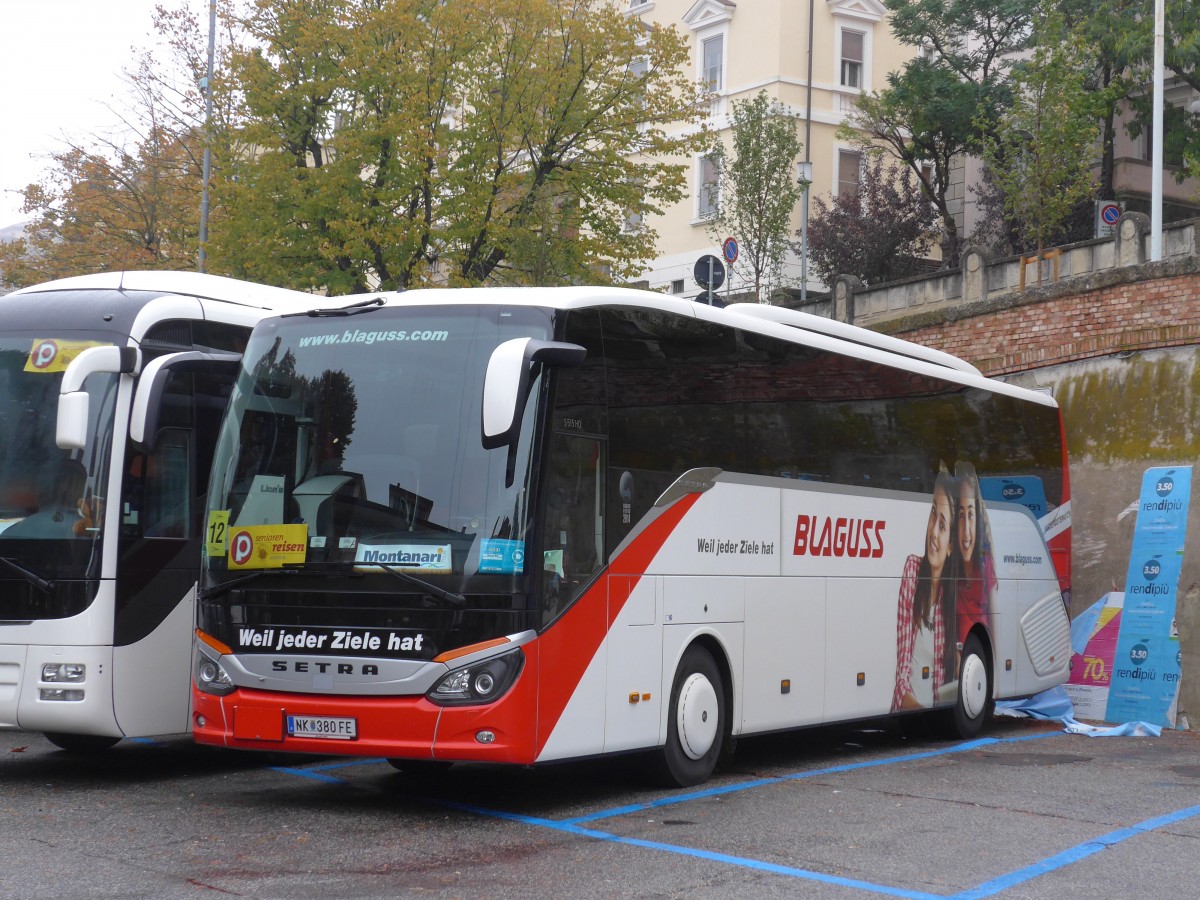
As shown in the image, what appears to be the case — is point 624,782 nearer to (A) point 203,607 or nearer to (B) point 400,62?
(A) point 203,607

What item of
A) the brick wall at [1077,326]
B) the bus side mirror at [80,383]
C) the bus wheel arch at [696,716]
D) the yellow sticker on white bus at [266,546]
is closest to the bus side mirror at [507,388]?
the yellow sticker on white bus at [266,546]

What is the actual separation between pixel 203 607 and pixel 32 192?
1376 inches

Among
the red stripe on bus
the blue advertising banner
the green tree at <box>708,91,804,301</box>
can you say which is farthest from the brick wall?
the green tree at <box>708,91,804,301</box>

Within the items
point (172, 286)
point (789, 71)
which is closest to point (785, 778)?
point (172, 286)

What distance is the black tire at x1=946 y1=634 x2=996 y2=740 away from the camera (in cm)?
1462

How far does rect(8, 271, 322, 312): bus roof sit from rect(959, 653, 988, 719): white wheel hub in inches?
281

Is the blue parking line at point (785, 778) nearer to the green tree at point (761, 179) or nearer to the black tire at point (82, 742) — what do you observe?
the black tire at point (82, 742)

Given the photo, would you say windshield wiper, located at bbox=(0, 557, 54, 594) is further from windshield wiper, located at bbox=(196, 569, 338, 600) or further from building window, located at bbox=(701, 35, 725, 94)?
building window, located at bbox=(701, 35, 725, 94)

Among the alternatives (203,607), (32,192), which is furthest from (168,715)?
(32,192)

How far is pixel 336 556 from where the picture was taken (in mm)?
9016

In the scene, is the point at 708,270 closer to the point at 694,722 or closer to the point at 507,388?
the point at 694,722

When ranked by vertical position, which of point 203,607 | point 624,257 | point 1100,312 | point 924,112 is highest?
point 924,112

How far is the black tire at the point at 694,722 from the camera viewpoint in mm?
10219

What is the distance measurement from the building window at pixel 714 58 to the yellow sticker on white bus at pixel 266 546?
4040cm
